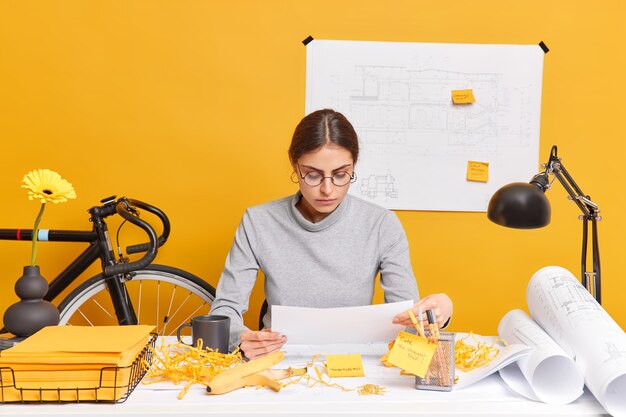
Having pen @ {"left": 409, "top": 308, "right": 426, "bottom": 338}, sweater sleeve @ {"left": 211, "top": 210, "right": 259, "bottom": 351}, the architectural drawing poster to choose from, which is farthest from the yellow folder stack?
the architectural drawing poster

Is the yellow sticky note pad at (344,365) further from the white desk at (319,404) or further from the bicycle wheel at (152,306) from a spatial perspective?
the bicycle wheel at (152,306)

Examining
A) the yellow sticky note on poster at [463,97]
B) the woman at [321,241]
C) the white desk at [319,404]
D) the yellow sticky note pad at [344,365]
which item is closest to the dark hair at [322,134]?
the woman at [321,241]

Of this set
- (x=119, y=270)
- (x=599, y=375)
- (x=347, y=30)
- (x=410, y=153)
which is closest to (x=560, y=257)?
(x=410, y=153)

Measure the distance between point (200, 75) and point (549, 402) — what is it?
1828mm

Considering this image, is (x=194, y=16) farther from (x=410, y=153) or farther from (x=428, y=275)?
(x=428, y=275)

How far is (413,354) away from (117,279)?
137 centimetres

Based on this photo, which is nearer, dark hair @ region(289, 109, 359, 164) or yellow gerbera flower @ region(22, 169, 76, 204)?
yellow gerbera flower @ region(22, 169, 76, 204)

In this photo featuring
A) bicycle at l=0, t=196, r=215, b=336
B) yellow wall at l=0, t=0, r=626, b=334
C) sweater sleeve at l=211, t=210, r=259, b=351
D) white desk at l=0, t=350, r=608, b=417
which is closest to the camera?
white desk at l=0, t=350, r=608, b=417

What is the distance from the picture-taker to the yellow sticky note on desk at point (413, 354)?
1141 millimetres

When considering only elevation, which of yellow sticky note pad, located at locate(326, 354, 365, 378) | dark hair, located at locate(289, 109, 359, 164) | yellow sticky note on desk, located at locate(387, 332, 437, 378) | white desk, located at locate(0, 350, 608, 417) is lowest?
white desk, located at locate(0, 350, 608, 417)

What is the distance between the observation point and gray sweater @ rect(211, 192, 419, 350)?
5.86 feet

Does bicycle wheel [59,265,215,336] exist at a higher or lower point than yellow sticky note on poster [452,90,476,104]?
lower

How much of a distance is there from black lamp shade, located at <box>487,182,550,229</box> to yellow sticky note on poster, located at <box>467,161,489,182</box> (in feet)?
3.75

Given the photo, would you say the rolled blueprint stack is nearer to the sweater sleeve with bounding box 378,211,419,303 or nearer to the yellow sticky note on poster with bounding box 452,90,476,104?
the sweater sleeve with bounding box 378,211,419,303
